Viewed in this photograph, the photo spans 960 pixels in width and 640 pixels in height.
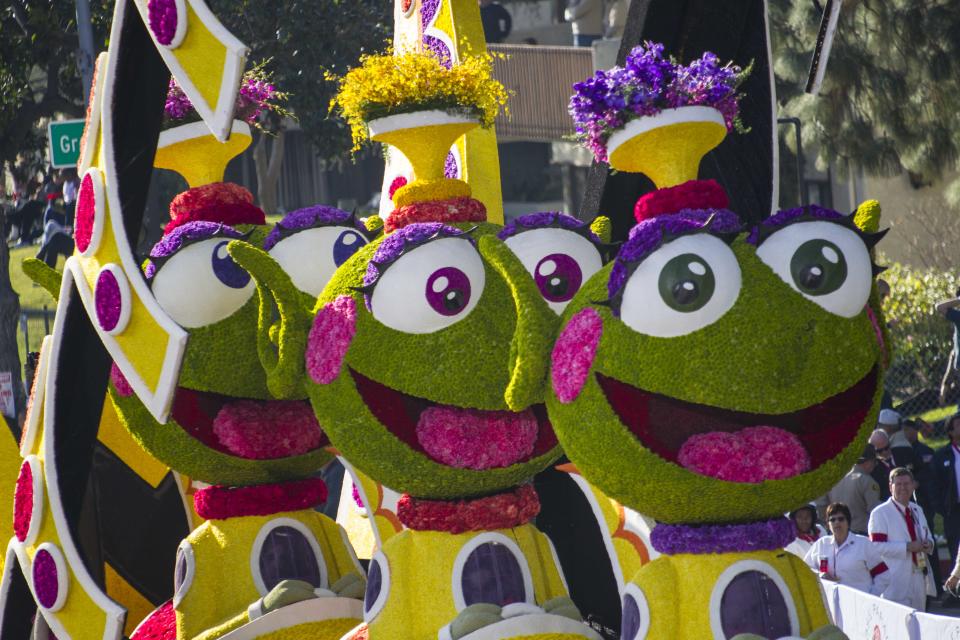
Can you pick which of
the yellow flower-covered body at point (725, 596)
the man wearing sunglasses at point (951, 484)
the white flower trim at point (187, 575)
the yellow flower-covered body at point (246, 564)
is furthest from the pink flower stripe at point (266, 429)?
the man wearing sunglasses at point (951, 484)

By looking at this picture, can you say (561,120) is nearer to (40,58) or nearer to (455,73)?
(40,58)

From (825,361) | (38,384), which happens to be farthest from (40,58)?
(825,361)

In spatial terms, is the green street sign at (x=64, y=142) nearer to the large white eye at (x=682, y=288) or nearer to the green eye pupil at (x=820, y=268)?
the large white eye at (x=682, y=288)

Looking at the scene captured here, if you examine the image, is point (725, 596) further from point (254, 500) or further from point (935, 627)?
point (254, 500)

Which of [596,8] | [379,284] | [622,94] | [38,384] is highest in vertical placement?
[596,8]

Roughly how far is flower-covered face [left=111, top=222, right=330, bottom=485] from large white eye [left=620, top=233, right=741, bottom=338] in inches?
87.3

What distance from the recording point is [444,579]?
6.12 metres

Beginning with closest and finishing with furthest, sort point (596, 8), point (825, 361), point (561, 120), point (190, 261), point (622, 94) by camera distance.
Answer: point (825, 361) < point (622, 94) < point (190, 261) < point (561, 120) < point (596, 8)

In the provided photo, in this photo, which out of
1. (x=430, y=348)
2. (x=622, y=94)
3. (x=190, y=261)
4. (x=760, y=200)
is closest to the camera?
(x=622, y=94)

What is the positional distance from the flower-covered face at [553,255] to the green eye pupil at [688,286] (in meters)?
1.16

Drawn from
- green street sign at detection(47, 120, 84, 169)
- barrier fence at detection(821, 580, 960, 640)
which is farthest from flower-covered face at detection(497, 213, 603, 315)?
green street sign at detection(47, 120, 84, 169)

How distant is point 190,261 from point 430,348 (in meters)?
1.56

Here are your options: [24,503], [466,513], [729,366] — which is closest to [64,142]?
[24,503]

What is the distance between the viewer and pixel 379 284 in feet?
19.8
